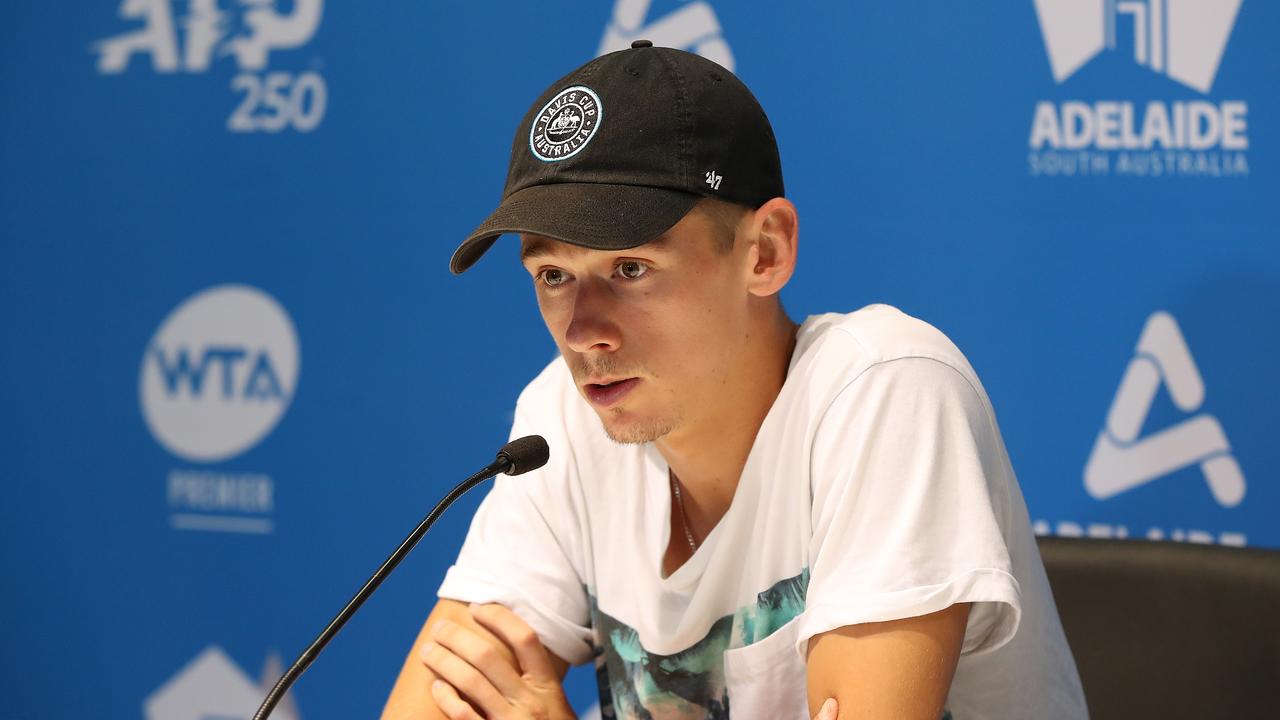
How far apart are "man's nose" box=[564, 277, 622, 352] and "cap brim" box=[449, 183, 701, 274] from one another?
95 millimetres

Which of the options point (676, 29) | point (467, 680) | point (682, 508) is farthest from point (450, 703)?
point (676, 29)

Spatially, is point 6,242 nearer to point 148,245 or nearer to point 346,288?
point 148,245

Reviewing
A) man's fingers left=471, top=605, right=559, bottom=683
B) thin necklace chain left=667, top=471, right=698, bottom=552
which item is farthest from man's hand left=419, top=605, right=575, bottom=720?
thin necklace chain left=667, top=471, right=698, bottom=552

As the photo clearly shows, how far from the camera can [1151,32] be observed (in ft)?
5.78

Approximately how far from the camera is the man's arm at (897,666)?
1.10m

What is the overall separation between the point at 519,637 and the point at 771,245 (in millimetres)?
531

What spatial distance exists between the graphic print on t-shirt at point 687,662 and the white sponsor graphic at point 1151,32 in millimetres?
915

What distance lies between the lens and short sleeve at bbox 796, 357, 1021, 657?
112cm

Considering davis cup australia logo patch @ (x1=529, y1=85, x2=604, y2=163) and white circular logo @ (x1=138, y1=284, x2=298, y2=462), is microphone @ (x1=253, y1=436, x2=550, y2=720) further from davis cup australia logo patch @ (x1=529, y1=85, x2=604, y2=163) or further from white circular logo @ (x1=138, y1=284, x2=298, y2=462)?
white circular logo @ (x1=138, y1=284, x2=298, y2=462)

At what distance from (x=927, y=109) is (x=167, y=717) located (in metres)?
1.79

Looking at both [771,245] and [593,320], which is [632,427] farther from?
[771,245]

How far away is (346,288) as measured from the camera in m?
2.29

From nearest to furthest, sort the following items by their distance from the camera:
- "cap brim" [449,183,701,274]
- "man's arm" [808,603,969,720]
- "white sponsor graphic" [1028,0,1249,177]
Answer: "man's arm" [808,603,969,720], "cap brim" [449,183,701,274], "white sponsor graphic" [1028,0,1249,177]

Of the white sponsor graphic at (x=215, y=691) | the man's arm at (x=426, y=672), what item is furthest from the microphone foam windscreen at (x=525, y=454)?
the white sponsor graphic at (x=215, y=691)
